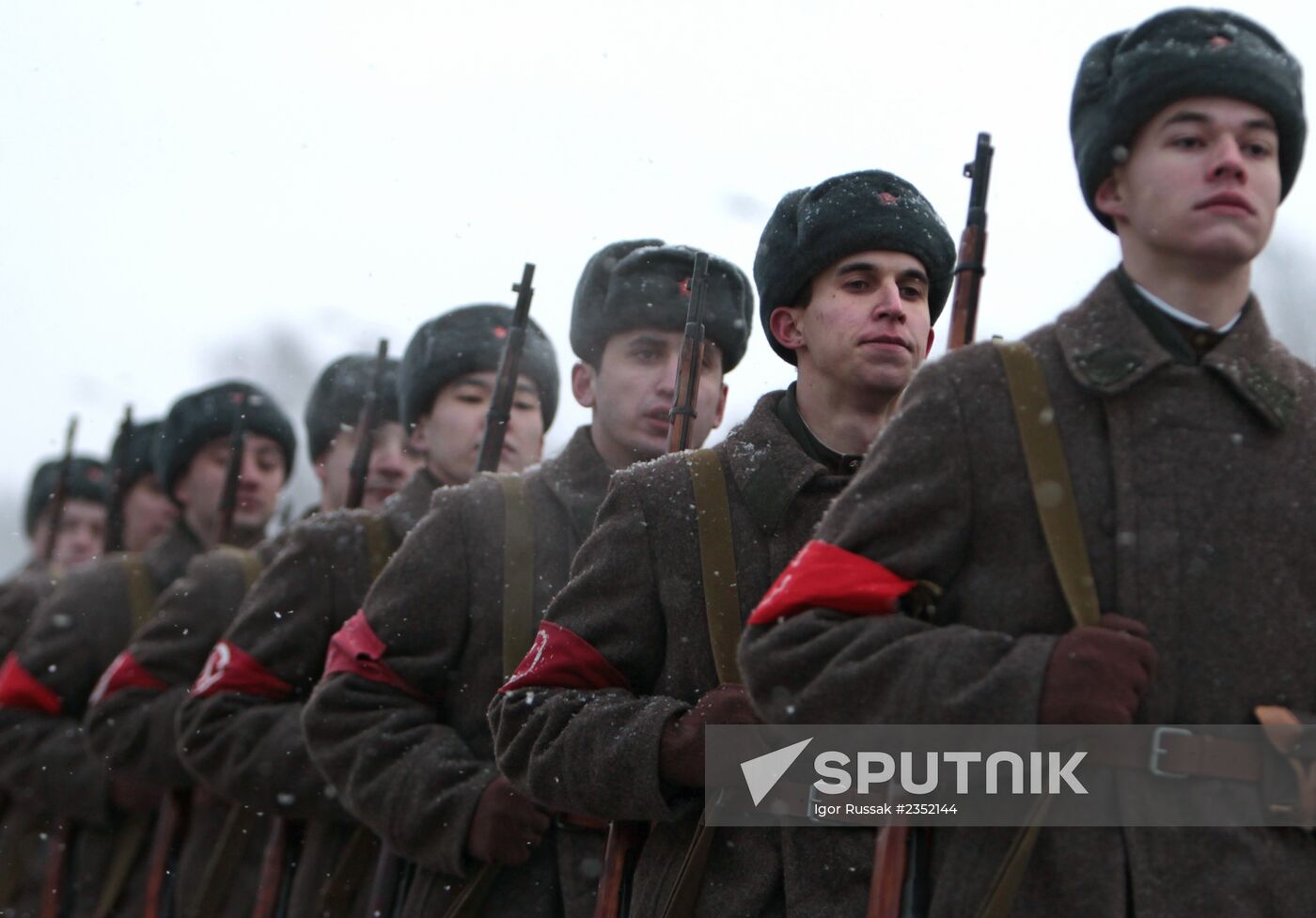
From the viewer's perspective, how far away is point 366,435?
8.55 meters

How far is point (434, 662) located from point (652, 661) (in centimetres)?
128

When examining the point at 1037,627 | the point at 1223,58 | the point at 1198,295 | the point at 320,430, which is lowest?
the point at 1037,627

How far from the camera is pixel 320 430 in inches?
388

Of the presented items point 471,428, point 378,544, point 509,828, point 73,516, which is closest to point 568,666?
point 509,828

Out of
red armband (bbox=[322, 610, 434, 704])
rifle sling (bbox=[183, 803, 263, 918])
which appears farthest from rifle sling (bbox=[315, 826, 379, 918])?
rifle sling (bbox=[183, 803, 263, 918])

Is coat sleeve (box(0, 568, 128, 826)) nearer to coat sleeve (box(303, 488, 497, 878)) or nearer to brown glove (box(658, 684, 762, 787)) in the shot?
coat sleeve (box(303, 488, 497, 878))

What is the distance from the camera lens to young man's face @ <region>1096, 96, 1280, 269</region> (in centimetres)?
347

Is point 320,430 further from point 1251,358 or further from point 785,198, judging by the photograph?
point 1251,358

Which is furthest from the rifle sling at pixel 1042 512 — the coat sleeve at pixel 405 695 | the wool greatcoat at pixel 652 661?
the coat sleeve at pixel 405 695

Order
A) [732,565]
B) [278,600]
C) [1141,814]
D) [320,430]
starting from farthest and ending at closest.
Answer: [320,430] < [278,600] < [732,565] < [1141,814]

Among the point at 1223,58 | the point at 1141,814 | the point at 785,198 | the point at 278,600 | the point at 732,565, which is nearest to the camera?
the point at 1141,814

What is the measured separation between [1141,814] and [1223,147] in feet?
3.68

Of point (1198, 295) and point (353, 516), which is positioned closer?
point (1198, 295)

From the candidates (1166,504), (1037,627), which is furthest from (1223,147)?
(1037,627)
